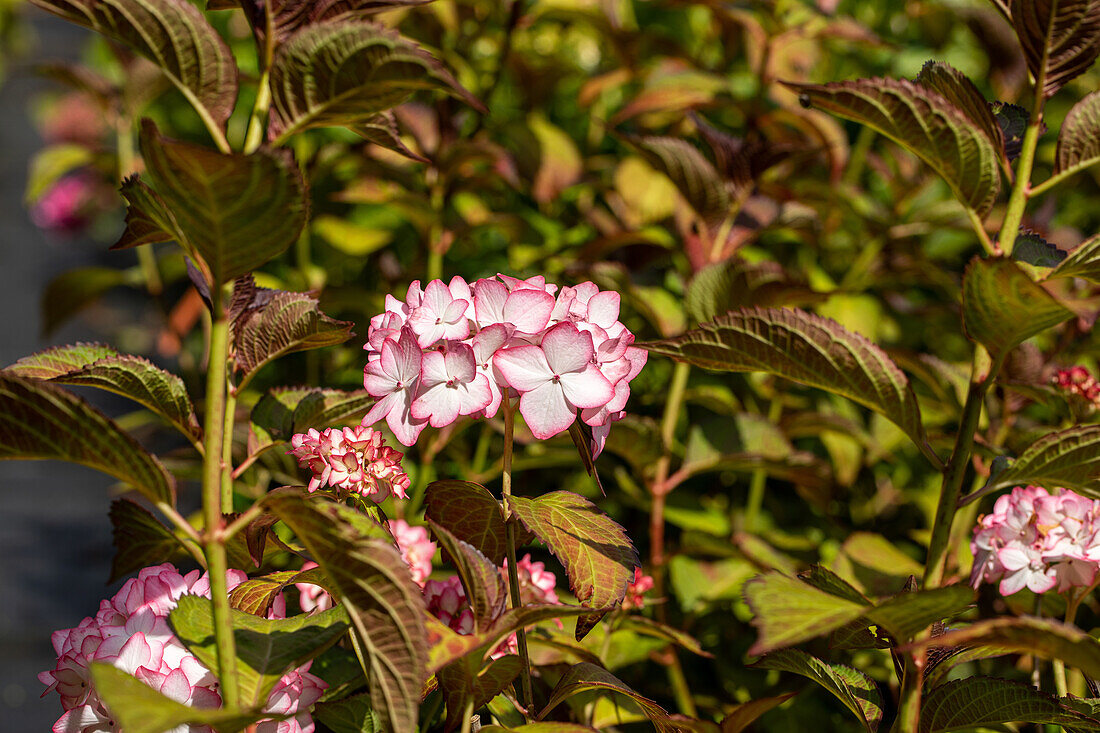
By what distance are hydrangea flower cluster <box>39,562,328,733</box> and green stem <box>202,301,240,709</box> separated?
76mm

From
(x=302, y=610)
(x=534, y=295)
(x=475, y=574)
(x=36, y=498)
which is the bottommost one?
(x=36, y=498)

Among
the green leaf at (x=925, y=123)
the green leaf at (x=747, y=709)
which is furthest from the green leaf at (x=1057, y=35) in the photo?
the green leaf at (x=747, y=709)

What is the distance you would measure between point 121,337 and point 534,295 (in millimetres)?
3506

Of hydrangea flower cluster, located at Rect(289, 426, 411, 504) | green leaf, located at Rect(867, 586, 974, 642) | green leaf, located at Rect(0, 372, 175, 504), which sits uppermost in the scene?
green leaf, located at Rect(0, 372, 175, 504)

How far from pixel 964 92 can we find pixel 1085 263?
20cm

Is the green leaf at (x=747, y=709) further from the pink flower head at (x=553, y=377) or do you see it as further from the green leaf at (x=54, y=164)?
the green leaf at (x=54, y=164)

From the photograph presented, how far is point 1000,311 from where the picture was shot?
2.48 feet

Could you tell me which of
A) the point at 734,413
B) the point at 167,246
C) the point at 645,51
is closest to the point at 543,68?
the point at 645,51

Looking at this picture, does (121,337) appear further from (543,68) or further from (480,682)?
(480,682)

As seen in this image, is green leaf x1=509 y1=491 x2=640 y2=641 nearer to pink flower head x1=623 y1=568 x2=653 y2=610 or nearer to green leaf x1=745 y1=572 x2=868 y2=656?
green leaf x1=745 y1=572 x2=868 y2=656

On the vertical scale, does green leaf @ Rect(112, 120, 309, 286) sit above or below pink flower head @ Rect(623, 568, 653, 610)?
above

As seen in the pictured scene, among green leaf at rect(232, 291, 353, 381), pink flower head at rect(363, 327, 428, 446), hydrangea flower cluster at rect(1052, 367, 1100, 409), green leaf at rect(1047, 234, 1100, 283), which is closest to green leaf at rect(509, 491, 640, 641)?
pink flower head at rect(363, 327, 428, 446)

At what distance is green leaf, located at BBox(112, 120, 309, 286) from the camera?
22.7 inches

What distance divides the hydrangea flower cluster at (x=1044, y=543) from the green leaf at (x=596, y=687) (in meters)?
0.39
